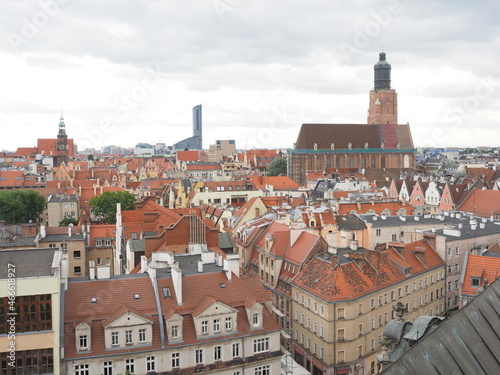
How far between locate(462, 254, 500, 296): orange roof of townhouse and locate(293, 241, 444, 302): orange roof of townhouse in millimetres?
5034

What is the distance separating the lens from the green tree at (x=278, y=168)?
17450 cm

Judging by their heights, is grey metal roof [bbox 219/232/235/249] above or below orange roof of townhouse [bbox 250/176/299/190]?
below

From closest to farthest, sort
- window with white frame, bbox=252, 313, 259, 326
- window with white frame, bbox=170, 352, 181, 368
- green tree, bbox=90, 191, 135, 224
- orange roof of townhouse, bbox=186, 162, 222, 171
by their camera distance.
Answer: window with white frame, bbox=170, 352, 181, 368
window with white frame, bbox=252, 313, 259, 326
green tree, bbox=90, 191, 135, 224
orange roof of townhouse, bbox=186, 162, 222, 171

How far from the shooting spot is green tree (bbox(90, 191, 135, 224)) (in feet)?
288

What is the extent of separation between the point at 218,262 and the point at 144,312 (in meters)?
7.85

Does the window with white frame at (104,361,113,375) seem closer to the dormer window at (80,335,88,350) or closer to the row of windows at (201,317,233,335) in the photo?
the dormer window at (80,335,88,350)

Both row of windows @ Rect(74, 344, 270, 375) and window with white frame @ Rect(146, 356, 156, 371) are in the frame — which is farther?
window with white frame @ Rect(146, 356, 156, 371)

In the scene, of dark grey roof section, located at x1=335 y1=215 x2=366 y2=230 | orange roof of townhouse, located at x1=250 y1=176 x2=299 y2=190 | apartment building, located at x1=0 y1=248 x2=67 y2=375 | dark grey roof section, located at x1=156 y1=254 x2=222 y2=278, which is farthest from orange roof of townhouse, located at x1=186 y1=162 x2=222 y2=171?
apartment building, located at x1=0 y1=248 x2=67 y2=375

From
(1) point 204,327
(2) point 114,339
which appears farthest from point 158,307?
(2) point 114,339

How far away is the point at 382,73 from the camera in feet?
614

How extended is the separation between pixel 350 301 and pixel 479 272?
11.1 metres

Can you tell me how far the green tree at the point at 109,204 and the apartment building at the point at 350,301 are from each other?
49783 mm

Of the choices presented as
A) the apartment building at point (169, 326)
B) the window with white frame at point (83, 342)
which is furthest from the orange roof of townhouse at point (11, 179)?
the window with white frame at point (83, 342)

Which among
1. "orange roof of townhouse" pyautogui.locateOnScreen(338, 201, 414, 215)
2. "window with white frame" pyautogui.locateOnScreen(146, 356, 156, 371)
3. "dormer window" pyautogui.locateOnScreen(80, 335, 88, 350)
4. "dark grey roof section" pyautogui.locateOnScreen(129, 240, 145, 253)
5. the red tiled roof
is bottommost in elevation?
"window with white frame" pyautogui.locateOnScreen(146, 356, 156, 371)
